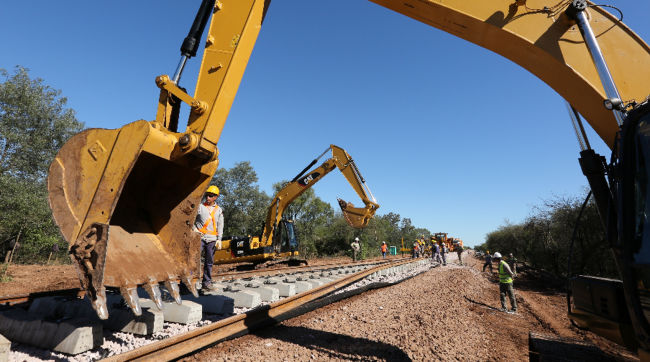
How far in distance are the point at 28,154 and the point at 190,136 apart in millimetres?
30606

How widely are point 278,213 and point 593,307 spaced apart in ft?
41.9

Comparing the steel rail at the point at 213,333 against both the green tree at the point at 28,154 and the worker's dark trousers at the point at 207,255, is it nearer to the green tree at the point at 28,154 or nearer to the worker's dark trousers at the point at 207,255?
the worker's dark trousers at the point at 207,255

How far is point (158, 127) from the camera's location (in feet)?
8.54

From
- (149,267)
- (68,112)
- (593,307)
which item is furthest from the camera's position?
(68,112)

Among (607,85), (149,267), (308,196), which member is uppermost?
(308,196)

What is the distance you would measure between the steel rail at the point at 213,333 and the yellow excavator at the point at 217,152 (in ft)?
1.32

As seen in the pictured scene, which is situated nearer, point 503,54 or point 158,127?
point 158,127

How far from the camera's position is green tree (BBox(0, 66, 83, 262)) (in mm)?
16656

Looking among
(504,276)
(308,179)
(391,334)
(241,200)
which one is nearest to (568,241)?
(504,276)

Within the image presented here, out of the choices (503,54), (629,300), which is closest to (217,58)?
(503,54)

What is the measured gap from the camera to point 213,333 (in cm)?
318

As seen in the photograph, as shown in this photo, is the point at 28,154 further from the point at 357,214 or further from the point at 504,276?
the point at 504,276

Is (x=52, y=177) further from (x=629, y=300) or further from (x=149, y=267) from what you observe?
(x=629, y=300)

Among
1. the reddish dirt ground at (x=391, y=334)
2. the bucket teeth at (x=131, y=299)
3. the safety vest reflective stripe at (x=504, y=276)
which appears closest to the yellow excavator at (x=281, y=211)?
the safety vest reflective stripe at (x=504, y=276)
